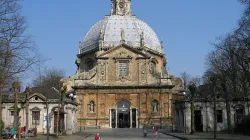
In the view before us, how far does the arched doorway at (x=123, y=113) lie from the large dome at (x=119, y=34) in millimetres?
15319

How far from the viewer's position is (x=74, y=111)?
5731 centimetres

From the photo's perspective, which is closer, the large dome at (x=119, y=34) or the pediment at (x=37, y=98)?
the pediment at (x=37, y=98)

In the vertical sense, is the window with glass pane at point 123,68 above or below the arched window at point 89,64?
below

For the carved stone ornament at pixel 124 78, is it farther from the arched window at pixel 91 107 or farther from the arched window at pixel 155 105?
the arched window at pixel 91 107

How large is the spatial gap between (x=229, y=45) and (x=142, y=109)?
28155 mm

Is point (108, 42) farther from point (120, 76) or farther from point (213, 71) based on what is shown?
point (213, 71)

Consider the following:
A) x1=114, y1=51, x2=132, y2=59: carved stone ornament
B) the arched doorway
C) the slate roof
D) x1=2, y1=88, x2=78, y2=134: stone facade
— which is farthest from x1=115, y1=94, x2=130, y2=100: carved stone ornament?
x1=2, y1=88, x2=78, y2=134: stone facade

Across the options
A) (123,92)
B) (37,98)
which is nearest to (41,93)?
(37,98)

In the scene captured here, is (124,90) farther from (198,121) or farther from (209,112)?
(209,112)

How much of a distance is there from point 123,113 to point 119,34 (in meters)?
20.1

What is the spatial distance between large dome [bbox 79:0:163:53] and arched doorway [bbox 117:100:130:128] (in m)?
15.3

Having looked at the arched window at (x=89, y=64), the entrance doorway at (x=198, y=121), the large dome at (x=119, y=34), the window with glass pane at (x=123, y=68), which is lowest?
the entrance doorway at (x=198, y=121)

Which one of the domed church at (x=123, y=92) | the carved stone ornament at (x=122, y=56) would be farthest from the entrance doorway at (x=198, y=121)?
the carved stone ornament at (x=122, y=56)

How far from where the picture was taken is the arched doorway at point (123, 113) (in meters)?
76.2
